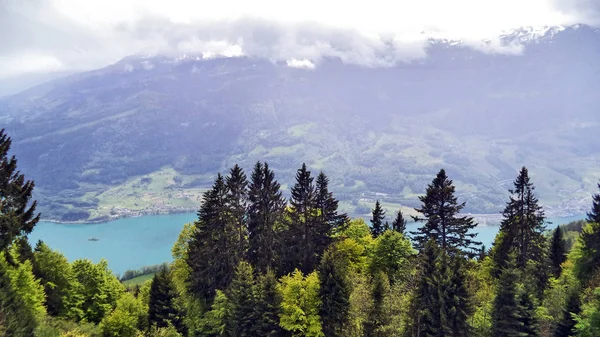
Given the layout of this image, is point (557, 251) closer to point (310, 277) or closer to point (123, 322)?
point (310, 277)

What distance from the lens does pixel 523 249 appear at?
1709 inches

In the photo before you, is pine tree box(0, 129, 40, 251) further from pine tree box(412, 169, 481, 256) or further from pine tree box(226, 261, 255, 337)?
pine tree box(412, 169, 481, 256)

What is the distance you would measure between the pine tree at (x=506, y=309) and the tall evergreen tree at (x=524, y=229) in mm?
11216

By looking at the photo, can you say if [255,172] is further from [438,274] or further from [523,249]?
[523,249]

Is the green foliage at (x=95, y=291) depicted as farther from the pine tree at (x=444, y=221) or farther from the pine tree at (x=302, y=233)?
the pine tree at (x=444, y=221)

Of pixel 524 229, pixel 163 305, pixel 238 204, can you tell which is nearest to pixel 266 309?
pixel 238 204

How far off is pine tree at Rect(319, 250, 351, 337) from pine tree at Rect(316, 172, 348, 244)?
30.2 feet

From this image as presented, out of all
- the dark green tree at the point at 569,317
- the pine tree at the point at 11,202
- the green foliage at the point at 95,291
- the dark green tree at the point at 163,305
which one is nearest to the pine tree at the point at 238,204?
the dark green tree at the point at 163,305

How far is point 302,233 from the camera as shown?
46.3m

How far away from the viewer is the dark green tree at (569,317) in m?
35.1

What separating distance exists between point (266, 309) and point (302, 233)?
10.2 metres

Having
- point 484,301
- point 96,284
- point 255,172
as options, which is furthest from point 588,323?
point 96,284

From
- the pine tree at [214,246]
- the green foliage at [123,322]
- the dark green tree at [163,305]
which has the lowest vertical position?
the green foliage at [123,322]

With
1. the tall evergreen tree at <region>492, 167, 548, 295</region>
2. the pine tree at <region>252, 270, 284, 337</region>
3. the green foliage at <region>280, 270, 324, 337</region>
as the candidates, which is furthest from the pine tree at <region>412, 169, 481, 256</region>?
the pine tree at <region>252, 270, 284, 337</region>
